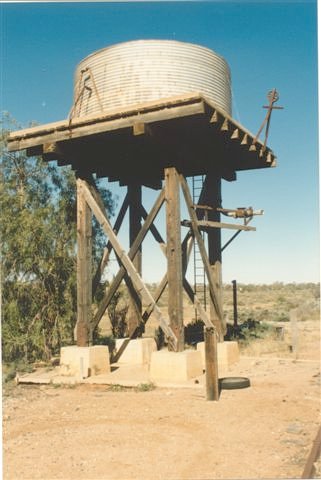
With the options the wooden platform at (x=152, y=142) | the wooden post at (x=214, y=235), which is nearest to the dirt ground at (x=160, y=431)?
the wooden post at (x=214, y=235)

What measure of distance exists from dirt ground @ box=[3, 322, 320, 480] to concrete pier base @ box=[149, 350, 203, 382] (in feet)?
1.83

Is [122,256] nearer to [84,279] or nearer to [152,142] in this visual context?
[84,279]

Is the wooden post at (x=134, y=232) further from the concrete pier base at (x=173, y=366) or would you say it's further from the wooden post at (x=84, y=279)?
the concrete pier base at (x=173, y=366)

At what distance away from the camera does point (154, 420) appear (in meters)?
7.24

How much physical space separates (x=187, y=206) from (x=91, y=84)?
3386 millimetres

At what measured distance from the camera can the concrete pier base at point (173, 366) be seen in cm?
986

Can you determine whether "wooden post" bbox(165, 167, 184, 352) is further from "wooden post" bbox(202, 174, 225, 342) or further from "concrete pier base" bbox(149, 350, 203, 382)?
"wooden post" bbox(202, 174, 225, 342)

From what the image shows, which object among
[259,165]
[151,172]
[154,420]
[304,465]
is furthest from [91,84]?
[304,465]

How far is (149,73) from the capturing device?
10.4 metres

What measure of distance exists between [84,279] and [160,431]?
551 cm

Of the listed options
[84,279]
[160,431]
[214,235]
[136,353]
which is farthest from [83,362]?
[214,235]

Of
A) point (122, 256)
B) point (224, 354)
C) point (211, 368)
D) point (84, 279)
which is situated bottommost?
point (224, 354)

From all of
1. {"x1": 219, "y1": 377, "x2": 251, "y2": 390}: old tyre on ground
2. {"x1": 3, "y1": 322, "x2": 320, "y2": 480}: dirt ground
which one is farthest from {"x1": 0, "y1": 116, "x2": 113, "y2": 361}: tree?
{"x1": 219, "y1": 377, "x2": 251, "y2": 390}: old tyre on ground

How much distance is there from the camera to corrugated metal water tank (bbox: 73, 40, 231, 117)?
409 inches
